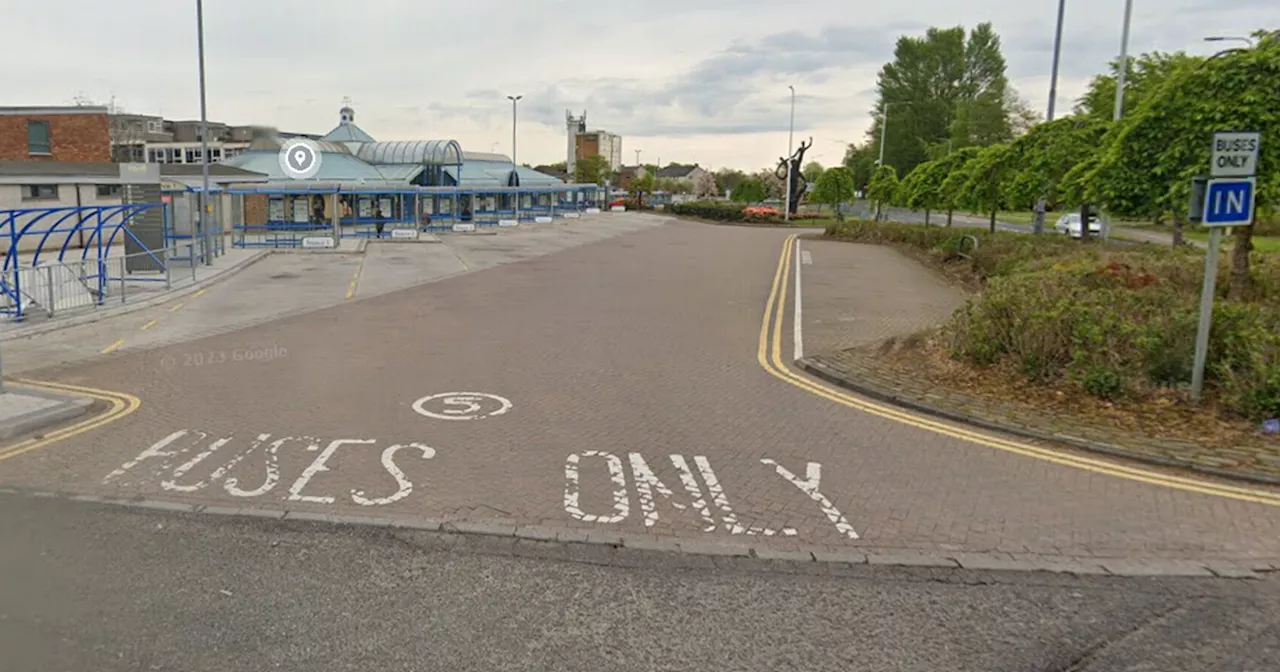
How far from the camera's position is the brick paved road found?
5.74m

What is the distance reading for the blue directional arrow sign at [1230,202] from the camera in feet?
24.8

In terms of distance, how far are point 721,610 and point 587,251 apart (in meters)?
29.8

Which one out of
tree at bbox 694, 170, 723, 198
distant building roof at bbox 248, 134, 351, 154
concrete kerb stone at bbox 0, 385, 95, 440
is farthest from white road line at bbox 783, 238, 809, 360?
tree at bbox 694, 170, 723, 198

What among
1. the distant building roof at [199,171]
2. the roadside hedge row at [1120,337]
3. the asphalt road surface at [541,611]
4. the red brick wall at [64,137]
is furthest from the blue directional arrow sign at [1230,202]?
the red brick wall at [64,137]

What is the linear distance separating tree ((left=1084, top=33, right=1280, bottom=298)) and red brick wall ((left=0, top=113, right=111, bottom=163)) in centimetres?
4079

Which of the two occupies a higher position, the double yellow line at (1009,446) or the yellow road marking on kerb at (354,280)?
the yellow road marking on kerb at (354,280)

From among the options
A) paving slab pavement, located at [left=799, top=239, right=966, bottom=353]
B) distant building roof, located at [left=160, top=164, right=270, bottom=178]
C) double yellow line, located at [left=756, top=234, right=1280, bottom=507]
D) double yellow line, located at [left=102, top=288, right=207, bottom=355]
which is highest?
distant building roof, located at [left=160, top=164, right=270, bottom=178]

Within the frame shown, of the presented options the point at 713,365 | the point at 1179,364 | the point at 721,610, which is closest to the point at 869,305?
the point at 713,365

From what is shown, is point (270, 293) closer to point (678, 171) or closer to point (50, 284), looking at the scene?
point (50, 284)

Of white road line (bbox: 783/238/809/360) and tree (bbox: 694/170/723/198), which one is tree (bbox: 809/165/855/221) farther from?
tree (bbox: 694/170/723/198)

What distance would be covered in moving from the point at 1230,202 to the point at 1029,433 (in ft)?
9.22

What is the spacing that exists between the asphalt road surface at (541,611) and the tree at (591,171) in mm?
100174

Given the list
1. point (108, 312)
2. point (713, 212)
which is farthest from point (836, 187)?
point (108, 312)

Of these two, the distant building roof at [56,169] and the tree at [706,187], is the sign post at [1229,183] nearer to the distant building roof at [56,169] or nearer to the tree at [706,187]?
the distant building roof at [56,169]
